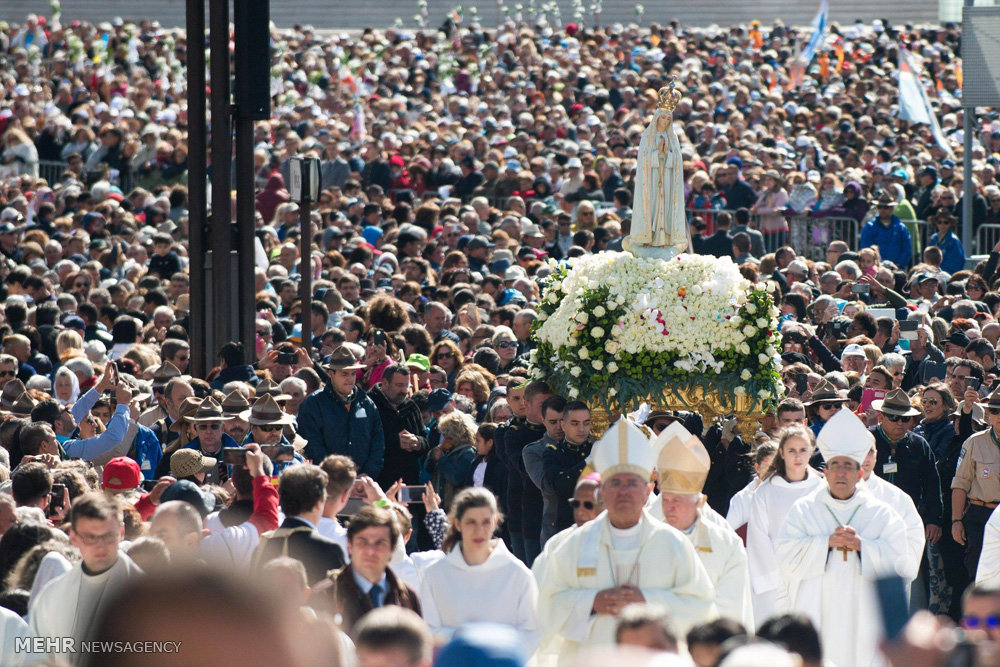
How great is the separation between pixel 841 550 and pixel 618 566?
1.90 meters

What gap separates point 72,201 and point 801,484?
14.9 m

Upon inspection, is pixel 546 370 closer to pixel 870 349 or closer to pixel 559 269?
pixel 559 269

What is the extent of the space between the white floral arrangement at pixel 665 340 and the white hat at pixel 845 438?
162 centimetres

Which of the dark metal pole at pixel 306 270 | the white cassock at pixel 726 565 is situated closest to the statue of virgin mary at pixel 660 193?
the dark metal pole at pixel 306 270

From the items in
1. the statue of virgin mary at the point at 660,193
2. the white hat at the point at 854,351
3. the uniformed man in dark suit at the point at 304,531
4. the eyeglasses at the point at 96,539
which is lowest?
the white hat at the point at 854,351

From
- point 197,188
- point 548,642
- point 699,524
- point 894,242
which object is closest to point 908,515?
point 699,524

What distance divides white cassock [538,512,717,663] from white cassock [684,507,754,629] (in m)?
0.59

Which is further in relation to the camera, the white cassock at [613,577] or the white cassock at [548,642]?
the white cassock at [548,642]

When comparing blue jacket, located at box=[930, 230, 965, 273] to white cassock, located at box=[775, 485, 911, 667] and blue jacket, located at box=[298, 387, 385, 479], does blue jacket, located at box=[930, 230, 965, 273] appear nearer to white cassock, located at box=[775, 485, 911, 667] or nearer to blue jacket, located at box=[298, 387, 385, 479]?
blue jacket, located at box=[298, 387, 385, 479]

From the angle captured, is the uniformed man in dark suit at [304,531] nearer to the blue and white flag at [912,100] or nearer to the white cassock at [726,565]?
the white cassock at [726,565]

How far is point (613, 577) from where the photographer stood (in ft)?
21.1

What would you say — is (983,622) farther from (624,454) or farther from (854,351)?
(854,351)

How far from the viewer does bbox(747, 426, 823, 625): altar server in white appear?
862cm

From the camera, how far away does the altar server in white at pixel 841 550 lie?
25.8ft
